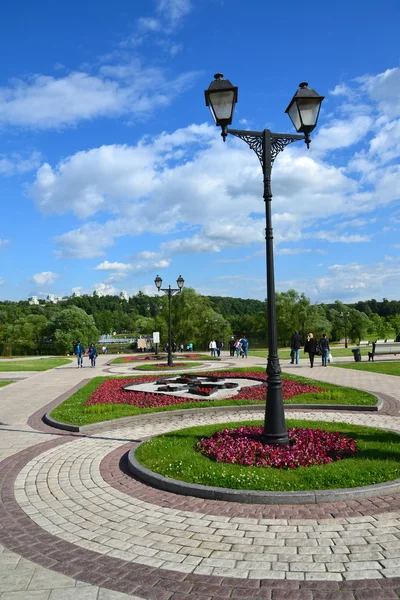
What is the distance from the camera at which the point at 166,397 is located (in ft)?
44.4

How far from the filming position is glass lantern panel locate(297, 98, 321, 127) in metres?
7.09

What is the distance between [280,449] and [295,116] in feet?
17.1

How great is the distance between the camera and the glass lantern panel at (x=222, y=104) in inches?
270

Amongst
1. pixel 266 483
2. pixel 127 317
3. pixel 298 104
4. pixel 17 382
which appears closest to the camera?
pixel 266 483

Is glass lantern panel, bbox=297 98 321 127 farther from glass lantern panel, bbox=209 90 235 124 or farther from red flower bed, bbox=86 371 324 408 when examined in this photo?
red flower bed, bbox=86 371 324 408

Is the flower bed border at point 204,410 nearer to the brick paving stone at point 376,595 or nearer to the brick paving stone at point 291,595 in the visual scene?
the brick paving stone at point 291,595

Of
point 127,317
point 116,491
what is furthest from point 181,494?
point 127,317

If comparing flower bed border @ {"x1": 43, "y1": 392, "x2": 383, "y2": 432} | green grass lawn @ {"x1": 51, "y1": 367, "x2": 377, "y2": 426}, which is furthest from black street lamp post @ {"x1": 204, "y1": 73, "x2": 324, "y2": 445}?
green grass lawn @ {"x1": 51, "y1": 367, "x2": 377, "y2": 426}

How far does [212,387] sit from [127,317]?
138507 millimetres

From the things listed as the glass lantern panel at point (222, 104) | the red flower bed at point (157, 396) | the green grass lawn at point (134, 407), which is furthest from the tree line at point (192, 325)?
the glass lantern panel at point (222, 104)

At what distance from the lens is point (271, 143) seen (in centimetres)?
763

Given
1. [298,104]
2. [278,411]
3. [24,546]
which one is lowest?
[24,546]

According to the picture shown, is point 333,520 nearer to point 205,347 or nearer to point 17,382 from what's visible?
point 17,382

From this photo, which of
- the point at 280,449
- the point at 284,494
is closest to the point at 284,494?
the point at 284,494
